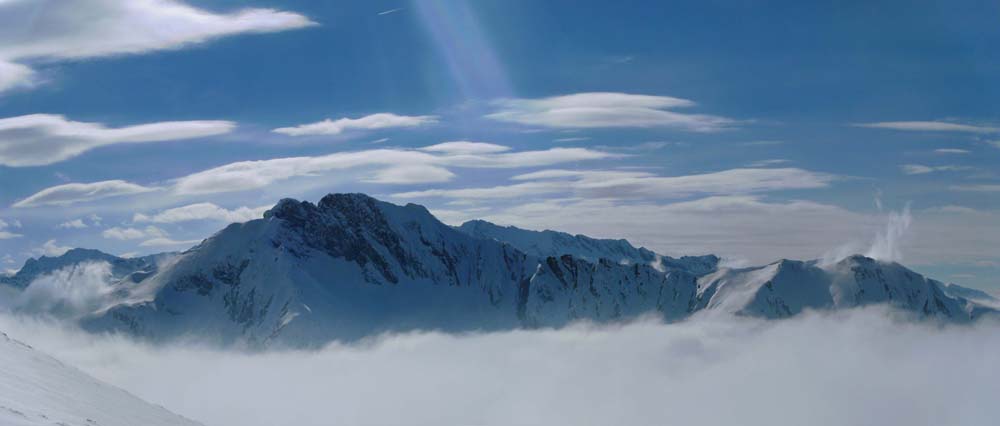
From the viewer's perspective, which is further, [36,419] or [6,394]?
[6,394]

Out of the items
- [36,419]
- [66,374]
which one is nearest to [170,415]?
[66,374]

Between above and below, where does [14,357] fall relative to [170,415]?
above

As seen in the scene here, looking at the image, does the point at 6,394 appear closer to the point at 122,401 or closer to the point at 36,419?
the point at 36,419

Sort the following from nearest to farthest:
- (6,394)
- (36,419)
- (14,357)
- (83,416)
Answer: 1. (36,419)
2. (6,394)
3. (83,416)
4. (14,357)

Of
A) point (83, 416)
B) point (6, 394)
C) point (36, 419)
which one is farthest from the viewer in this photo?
point (83, 416)

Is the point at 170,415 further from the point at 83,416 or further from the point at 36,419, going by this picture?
the point at 36,419

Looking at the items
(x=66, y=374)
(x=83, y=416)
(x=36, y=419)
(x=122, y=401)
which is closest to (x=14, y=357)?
(x=66, y=374)
